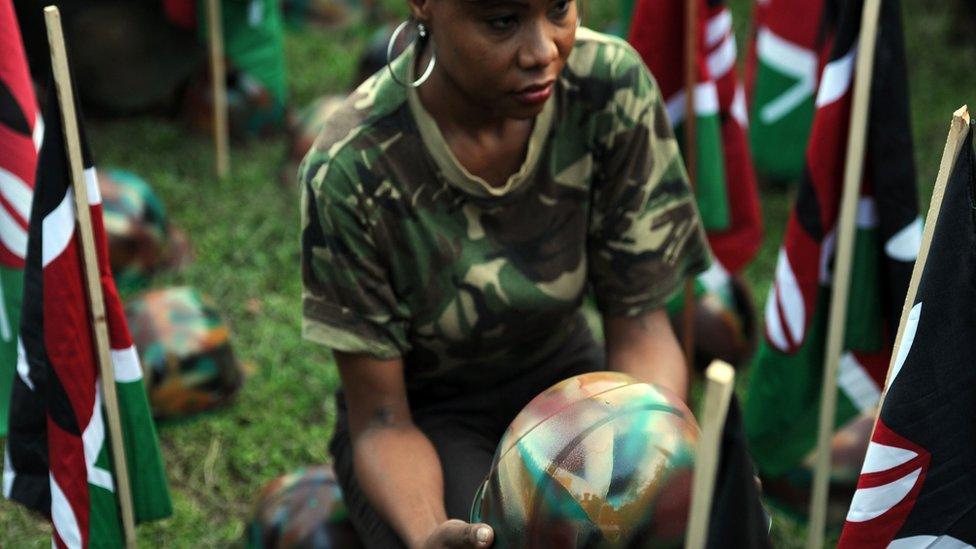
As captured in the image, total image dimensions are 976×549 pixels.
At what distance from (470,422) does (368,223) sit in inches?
24.8

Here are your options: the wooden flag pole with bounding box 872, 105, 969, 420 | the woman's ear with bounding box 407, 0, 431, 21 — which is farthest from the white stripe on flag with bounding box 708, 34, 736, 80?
the wooden flag pole with bounding box 872, 105, 969, 420

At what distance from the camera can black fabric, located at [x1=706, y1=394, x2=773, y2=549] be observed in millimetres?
2074

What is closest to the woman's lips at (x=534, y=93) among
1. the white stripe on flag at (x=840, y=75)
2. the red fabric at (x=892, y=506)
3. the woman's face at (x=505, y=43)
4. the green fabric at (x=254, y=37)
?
the woman's face at (x=505, y=43)

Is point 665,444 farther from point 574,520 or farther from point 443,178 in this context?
point 443,178

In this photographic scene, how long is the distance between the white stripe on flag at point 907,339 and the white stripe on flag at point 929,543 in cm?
30

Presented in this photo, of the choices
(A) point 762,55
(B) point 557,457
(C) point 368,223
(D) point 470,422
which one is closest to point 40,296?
(C) point 368,223

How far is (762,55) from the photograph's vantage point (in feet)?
18.3

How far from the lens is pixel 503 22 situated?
2.65m

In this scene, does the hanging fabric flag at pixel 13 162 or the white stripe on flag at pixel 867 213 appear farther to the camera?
the white stripe on flag at pixel 867 213

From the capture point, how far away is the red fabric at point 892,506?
2449 mm

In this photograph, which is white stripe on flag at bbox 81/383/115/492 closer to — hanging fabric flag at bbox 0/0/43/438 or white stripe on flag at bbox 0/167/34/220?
hanging fabric flag at bbox 0/0/43/438

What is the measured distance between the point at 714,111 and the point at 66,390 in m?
2.31

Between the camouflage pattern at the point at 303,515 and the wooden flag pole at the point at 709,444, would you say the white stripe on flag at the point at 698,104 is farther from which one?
the wooden flag pole at the point at 709,444

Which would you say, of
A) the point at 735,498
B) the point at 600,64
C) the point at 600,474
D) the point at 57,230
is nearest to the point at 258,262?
the point at 57,230
